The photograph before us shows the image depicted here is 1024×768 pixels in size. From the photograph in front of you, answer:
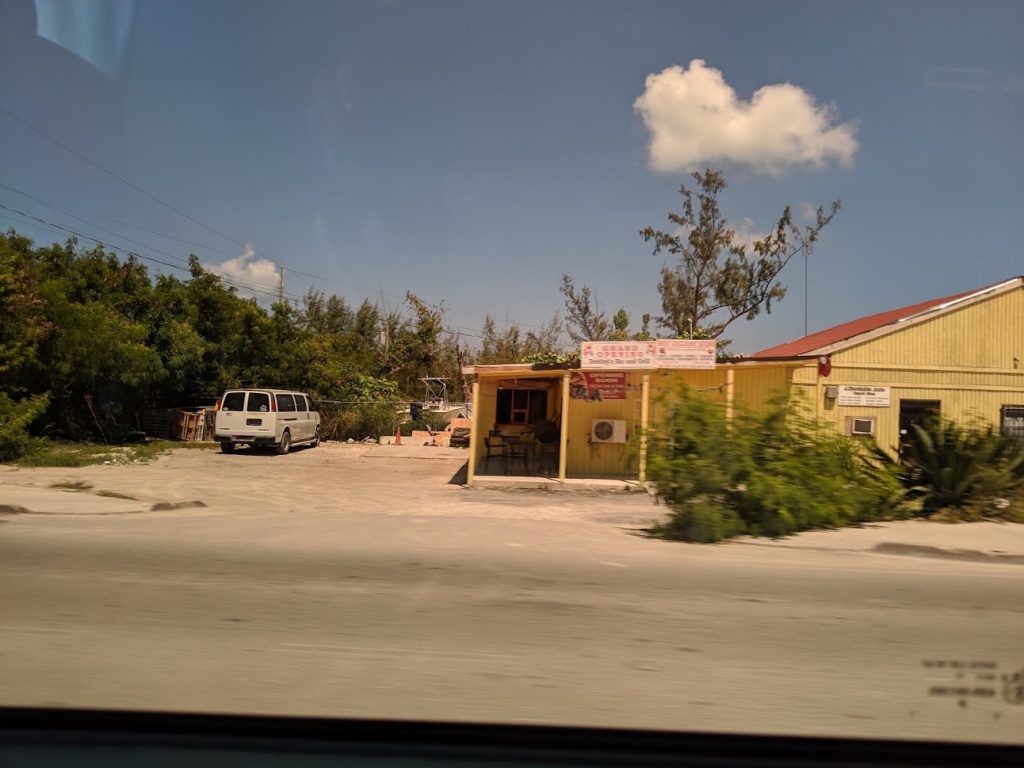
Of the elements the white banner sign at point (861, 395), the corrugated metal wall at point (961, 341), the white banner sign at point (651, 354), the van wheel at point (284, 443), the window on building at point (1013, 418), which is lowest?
the van wheel at point (284, 443)

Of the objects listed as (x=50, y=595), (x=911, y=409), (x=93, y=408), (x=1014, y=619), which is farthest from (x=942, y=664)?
(x=93, y=408)

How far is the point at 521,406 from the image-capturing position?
74.5 ft

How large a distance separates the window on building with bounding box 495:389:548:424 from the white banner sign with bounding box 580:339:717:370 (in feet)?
20.6

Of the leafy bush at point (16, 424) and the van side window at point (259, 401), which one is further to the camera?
the van side window at point (259, 401)

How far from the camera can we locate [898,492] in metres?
11.8

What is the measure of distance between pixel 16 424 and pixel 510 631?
17.1 metres

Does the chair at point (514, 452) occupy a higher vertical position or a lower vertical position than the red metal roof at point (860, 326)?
lower

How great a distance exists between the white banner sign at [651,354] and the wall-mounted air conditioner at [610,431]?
1.96 metres

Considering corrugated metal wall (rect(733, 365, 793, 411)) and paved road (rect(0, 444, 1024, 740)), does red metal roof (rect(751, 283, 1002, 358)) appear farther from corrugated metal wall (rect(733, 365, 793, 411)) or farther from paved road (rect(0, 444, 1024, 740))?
paved road (rect(0, 444, 1024, 740))

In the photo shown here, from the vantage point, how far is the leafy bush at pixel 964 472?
11875mm

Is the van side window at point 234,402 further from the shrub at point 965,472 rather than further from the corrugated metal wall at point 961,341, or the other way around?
the shrub at point 965,472

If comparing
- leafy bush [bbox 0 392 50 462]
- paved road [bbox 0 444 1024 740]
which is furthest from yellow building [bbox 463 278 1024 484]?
leafy bush [bbox 0 392 50 462]

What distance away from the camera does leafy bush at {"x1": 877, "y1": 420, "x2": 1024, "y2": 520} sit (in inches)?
468

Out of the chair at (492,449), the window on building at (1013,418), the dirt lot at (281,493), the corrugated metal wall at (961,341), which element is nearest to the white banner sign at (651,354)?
the dirt lot at (281,493)
